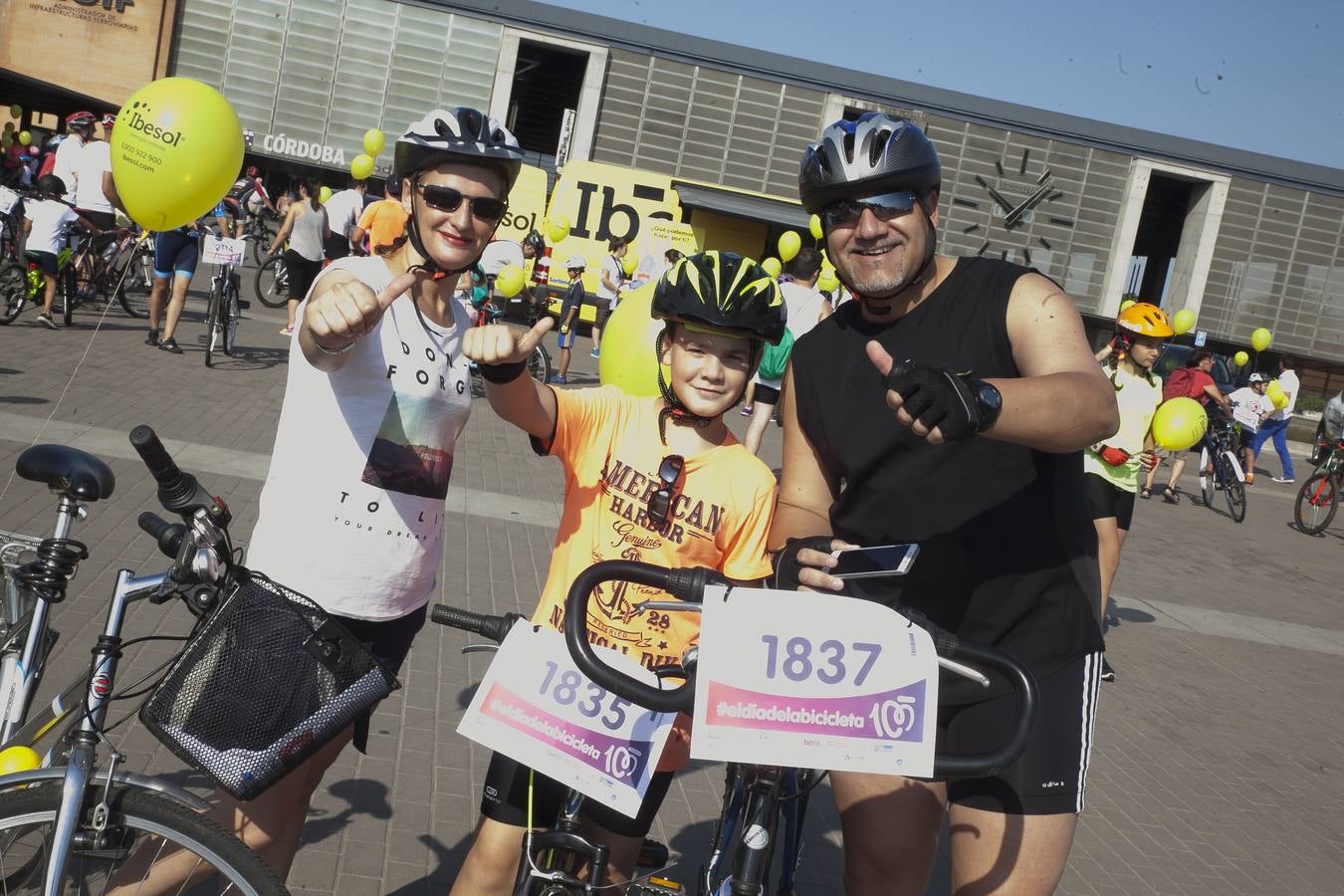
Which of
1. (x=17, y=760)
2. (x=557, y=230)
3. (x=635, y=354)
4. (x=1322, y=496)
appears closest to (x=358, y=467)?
(x=17, y=760)

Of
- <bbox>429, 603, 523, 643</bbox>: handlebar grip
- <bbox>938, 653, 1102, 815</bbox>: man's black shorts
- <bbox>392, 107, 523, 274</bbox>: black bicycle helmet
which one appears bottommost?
<bbox>938, 653, 1102, 815</bbox>: man's black shorts

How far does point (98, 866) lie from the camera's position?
2.22 metres

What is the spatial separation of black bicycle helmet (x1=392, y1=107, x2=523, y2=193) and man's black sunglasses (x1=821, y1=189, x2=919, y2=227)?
75 cm

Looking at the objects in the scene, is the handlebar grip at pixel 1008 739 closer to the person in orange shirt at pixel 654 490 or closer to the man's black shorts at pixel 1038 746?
the man's black shorts at pixel 1038 746

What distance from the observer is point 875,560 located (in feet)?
6.95

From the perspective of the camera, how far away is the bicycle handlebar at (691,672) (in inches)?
76.2

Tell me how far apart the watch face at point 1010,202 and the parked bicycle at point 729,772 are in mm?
31735

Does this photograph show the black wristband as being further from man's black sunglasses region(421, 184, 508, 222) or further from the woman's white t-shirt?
man's black sunglasses region(421, 184, 508, 222)

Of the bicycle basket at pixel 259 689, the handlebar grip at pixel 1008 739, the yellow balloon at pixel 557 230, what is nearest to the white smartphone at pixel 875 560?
the handlebar grip at pixel 1008 739

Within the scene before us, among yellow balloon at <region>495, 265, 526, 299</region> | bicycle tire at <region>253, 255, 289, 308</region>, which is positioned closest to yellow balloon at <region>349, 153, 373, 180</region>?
bicycle tire at <region>253, 255, 289, 308</region>

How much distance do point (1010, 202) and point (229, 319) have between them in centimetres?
2542

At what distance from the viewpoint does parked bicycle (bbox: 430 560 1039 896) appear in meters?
1.96

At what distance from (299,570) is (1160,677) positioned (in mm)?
6379

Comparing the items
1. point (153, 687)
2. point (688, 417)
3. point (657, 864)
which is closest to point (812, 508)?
point (688, 417)
